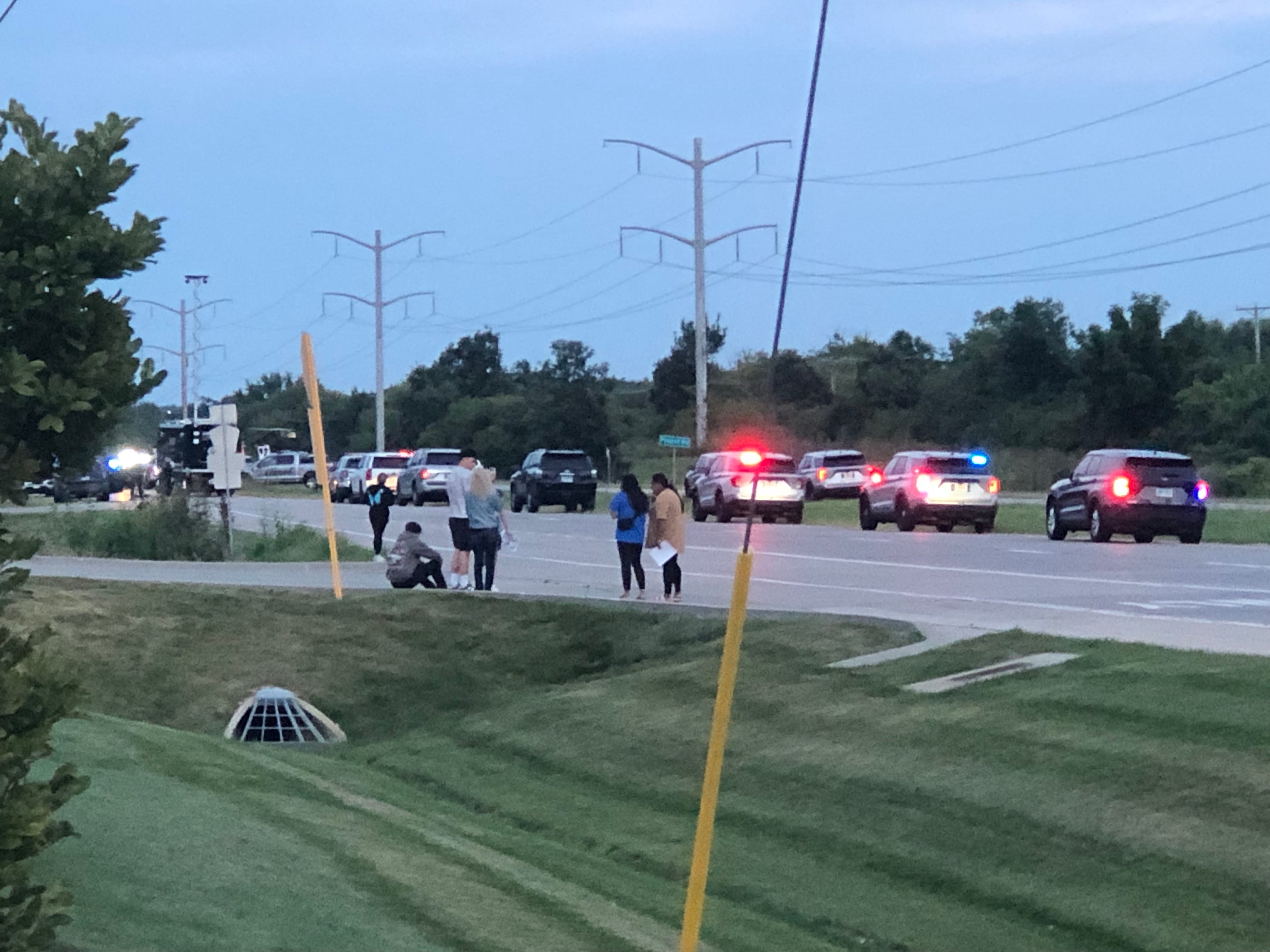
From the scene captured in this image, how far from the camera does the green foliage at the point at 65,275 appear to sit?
474 centimetres

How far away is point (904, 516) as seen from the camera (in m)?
37.8

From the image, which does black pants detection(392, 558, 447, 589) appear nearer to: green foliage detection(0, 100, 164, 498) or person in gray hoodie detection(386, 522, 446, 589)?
person in gray hoodie detection(386, 522, 446, 589)

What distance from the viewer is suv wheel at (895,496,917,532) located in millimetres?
37594

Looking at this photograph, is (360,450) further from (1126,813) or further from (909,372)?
(1126,813)

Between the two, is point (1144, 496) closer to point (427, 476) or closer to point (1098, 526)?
point (1098, 526)

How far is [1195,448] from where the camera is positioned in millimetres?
63781

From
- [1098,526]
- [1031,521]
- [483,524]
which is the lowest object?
[1031,521]

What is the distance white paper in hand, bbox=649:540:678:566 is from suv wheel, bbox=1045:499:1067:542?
14686mm

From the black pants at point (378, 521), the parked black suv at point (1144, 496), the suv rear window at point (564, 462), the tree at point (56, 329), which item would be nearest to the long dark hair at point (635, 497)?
the black pants at point (378, 521)

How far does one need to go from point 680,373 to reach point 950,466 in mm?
50683

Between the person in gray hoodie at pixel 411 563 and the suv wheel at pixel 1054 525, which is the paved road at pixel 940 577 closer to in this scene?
the suv wheel at pixel 1054 525

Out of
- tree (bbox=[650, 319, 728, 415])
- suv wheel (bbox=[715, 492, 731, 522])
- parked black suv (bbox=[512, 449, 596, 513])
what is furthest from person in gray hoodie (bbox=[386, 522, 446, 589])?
tree (bbox=[650, 319, 728, 415])

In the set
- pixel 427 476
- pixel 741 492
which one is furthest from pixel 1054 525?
pixel 427 476

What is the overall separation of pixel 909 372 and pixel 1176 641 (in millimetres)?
70032
